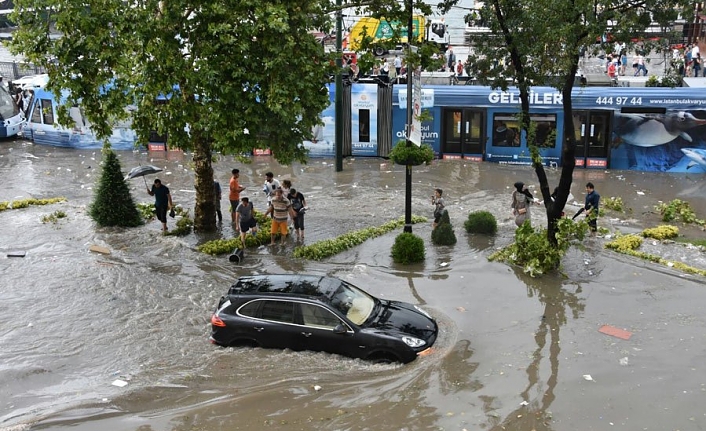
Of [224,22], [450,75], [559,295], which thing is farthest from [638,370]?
[450,75]

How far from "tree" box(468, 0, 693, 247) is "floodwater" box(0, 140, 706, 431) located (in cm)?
254

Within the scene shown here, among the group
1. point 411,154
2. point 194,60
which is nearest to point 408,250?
point 411,154

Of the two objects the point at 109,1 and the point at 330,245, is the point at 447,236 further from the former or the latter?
the point at 109,1

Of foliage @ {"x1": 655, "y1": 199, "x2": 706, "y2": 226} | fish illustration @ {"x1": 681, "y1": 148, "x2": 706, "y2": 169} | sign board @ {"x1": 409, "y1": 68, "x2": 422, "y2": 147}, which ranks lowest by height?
foliage @ {"x1": 655, "y1": 199, "x2": 706, "y2": 226}

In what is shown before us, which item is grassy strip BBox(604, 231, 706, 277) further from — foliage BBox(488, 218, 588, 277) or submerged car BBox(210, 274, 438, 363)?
submerged car BBox(210, 274, 438, 363)

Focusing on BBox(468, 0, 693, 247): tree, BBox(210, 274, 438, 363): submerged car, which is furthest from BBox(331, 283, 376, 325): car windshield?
BBox(468, 0, 693, 247): tree

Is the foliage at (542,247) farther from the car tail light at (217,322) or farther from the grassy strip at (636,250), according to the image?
the car tail light at (217,322)

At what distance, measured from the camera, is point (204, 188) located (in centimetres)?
1791

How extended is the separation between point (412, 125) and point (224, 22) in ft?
14.0

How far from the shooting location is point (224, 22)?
1420 centimetres

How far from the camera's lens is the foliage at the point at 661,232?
1695cm

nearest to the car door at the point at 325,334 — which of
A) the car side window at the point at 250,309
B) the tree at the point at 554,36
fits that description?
the car side window at the point at 250,309

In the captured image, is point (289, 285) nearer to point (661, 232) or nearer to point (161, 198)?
point (161, 198)

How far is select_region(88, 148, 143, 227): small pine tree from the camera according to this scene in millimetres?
18297
